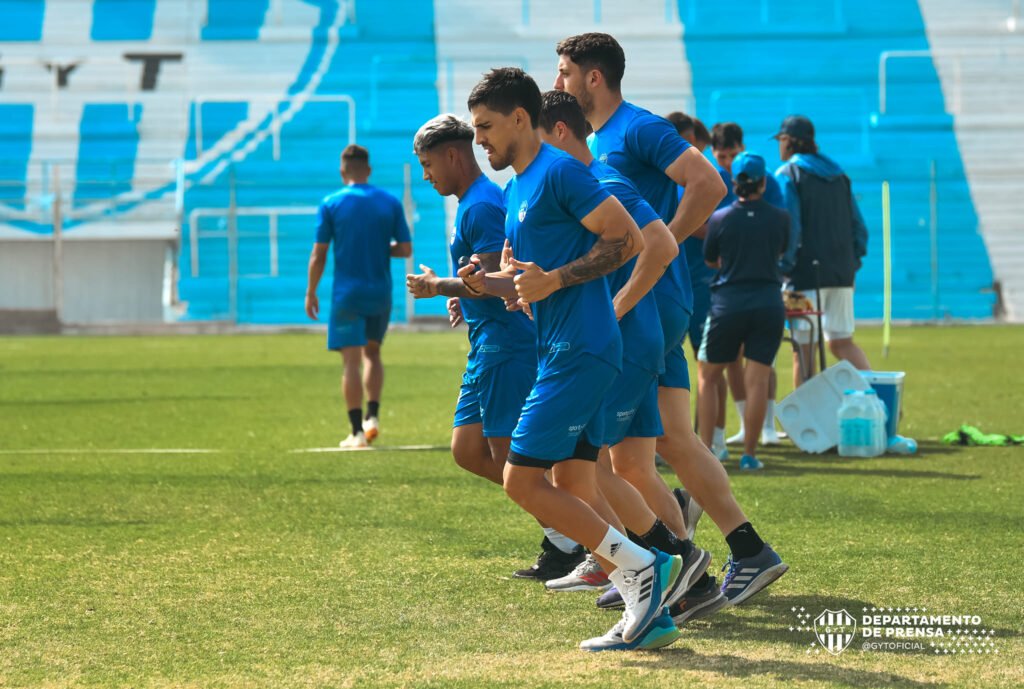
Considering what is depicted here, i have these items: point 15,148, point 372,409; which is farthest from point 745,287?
point 15,148

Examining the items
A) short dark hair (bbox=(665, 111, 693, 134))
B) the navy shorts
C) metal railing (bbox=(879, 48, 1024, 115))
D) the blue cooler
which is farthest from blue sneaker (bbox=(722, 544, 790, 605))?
metal railing (bbox=(879, 48, 1024, 115))

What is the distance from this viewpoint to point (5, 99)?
106 feet

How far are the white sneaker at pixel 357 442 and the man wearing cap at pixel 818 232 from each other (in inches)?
128

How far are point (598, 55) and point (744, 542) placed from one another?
6.25 ft

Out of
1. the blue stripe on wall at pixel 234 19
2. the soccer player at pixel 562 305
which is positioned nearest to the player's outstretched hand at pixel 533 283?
the soccer player at pixel 562 305

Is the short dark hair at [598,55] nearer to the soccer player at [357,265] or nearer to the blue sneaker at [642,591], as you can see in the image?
the blue sneaker at [642,591]

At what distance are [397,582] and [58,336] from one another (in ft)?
75.3

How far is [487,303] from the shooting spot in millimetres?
5758

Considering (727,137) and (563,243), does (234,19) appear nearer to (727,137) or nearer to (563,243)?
(727,137)

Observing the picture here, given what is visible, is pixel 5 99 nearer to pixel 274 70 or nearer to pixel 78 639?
pixel 274 70

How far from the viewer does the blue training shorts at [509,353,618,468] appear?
445cm

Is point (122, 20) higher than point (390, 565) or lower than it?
higher

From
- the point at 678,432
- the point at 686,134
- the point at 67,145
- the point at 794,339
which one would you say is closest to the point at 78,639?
the point at 678,432

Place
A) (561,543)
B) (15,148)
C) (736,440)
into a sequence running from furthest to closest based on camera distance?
(15,148), (736,440), (561,543)
